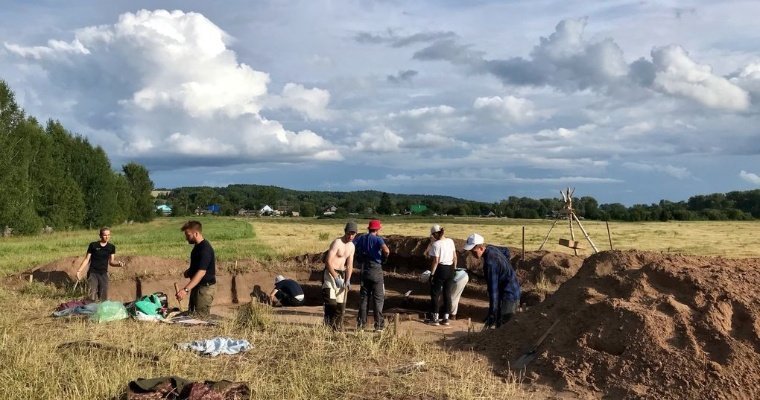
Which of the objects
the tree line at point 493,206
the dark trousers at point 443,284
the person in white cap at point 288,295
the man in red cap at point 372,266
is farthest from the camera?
the tree line at point 493,206

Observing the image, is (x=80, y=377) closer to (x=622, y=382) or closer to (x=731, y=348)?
(x=622, y=382)

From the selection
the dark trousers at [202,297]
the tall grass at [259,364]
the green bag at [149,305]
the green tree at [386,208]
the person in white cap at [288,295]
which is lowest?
the person in white cap at [288,295]

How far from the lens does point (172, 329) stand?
8.85 meters

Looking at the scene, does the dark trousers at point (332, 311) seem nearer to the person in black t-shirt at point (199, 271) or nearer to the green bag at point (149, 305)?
the person in black t-shirt at point (199, 271)

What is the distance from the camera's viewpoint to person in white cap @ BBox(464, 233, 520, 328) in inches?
367

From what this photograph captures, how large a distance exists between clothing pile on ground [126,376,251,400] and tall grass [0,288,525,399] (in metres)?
0.15

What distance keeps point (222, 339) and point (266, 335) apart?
78cm

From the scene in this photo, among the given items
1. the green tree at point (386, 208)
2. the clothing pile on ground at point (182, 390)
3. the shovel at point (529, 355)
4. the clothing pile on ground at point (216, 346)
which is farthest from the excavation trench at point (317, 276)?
the green tree at point (386, 208)

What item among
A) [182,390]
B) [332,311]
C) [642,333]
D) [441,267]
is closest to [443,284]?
[441,267]

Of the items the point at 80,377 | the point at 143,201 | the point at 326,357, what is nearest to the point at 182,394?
the point at 80,377

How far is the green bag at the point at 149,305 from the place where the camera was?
993cm

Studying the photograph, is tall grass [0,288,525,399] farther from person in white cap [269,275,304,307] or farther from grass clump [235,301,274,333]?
person in white cap [269,275,304,307]

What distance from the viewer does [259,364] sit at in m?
7.26

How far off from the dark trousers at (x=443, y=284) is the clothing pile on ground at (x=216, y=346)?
4.02 m
